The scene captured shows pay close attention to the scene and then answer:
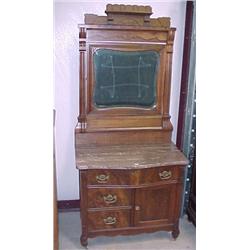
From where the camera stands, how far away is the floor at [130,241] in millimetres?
2072

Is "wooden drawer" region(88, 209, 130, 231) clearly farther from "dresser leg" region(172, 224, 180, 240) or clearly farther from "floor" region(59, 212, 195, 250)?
"dresser leg" region(172, 224, 180, 240)

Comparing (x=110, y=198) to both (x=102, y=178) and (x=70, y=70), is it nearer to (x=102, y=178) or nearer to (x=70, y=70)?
(x=102, y=178)

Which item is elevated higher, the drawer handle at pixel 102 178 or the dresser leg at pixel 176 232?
the drawer handle at pixel 102 178

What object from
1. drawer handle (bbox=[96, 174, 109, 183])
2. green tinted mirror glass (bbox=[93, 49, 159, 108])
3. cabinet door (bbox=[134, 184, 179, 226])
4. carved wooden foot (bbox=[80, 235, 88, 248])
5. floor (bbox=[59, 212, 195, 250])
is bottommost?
floor (bbox=[59, 212, 195, 250])

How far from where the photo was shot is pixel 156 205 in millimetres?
1978

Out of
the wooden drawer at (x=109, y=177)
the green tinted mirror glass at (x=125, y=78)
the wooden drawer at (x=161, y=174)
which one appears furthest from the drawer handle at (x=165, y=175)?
the green tinted mirror glass at (x=125, y=78)

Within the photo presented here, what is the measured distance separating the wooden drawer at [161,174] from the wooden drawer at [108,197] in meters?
0.13

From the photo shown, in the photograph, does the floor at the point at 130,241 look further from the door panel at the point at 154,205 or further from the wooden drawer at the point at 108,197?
the wooden drawer at the point at 108,197

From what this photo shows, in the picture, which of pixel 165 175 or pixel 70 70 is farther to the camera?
pixel 70 70

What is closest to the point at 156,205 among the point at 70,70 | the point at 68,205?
the point at 68,205

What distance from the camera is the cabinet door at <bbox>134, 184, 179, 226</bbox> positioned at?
193 cm

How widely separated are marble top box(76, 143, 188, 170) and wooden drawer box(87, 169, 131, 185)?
5cm

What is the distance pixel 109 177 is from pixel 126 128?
1.20 ft

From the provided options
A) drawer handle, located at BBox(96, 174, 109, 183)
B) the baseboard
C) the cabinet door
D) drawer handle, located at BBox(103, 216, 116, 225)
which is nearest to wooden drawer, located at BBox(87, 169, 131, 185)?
drawer handle, located at BBox(96, 174, 109, 183)
